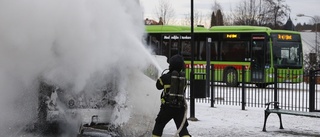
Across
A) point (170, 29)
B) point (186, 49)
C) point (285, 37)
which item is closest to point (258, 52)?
point (285, 37)

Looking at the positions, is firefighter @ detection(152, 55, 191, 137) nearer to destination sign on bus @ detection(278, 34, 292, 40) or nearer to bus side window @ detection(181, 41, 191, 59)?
bus side window @ detection(181, 41, 191, 59)

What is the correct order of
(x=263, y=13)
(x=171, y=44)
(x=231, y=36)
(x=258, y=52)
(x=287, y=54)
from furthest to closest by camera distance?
(x=263, y=13) → (x=171, y=44) → (x=231, y=36) → (x=287, y=54) → (x=258, y=52)

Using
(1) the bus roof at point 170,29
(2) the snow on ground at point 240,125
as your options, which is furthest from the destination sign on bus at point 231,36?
(2) the snow on ground at point 240,125

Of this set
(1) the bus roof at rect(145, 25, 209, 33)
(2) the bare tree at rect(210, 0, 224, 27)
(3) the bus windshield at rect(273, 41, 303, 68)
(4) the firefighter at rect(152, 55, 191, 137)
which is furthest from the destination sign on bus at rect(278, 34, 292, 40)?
(2) the bare tree at rect(210, 0, 224, 27)

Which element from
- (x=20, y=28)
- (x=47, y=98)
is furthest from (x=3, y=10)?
(x=47, y=98)

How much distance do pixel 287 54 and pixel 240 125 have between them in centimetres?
1505

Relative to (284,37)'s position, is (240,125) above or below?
below

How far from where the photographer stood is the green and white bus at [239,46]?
2456 cm

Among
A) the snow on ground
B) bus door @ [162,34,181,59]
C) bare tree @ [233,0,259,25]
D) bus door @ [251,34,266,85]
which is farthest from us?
bare tree @ [233,0,259,25]

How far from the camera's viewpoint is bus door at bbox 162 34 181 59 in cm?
2606

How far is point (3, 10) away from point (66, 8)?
862mm

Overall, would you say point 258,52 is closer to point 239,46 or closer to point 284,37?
point 239,46

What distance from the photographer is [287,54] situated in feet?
83.0

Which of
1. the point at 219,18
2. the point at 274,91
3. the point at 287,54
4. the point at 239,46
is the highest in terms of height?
the point at 219,18
